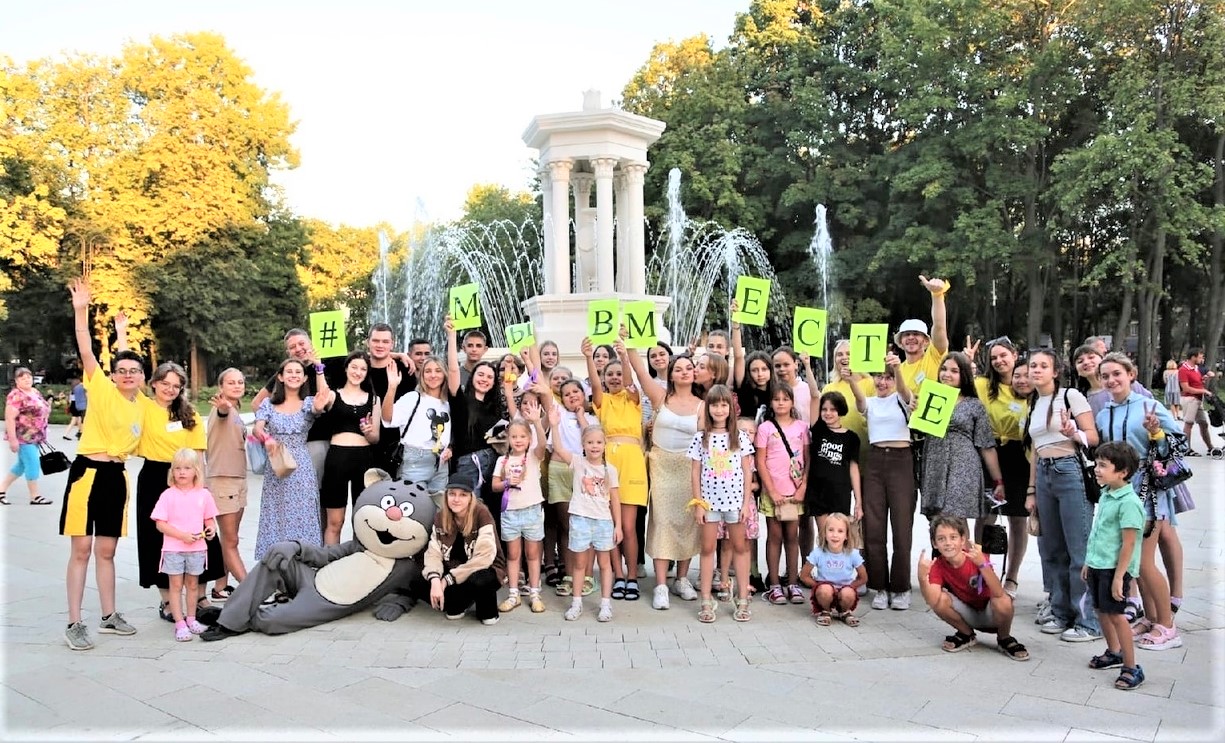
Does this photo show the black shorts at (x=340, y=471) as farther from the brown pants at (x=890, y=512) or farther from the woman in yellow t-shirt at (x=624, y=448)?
the brown pants at (x=890, y=512)

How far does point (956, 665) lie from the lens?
5156 millimetres

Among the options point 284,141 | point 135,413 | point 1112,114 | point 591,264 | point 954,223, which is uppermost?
point 284,141

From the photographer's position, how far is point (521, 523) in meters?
6.36

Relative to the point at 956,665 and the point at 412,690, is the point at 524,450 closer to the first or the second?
the point at 412,690

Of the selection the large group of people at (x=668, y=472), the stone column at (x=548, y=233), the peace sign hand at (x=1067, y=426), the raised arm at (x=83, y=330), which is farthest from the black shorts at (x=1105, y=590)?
the stone column at (x=548, y=233)

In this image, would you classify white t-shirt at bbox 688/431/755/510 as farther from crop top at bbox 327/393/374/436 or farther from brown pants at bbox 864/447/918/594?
crop top at bbox 327/393/374/436

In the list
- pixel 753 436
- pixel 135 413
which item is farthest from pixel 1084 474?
pixel 135 413

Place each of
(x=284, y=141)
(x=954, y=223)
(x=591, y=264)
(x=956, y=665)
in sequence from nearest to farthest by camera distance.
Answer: (x=956, y=665) < (x=591, y=264) < (x=954, y=223) < (x=284, y=141)

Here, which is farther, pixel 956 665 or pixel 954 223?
pixel 954 223

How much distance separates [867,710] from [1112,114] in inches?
1024

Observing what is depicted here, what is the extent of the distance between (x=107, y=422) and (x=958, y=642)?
18.5 ft

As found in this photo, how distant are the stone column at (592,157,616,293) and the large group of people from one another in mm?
7182

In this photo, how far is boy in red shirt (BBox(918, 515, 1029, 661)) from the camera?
535cm

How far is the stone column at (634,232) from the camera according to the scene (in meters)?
14.7
